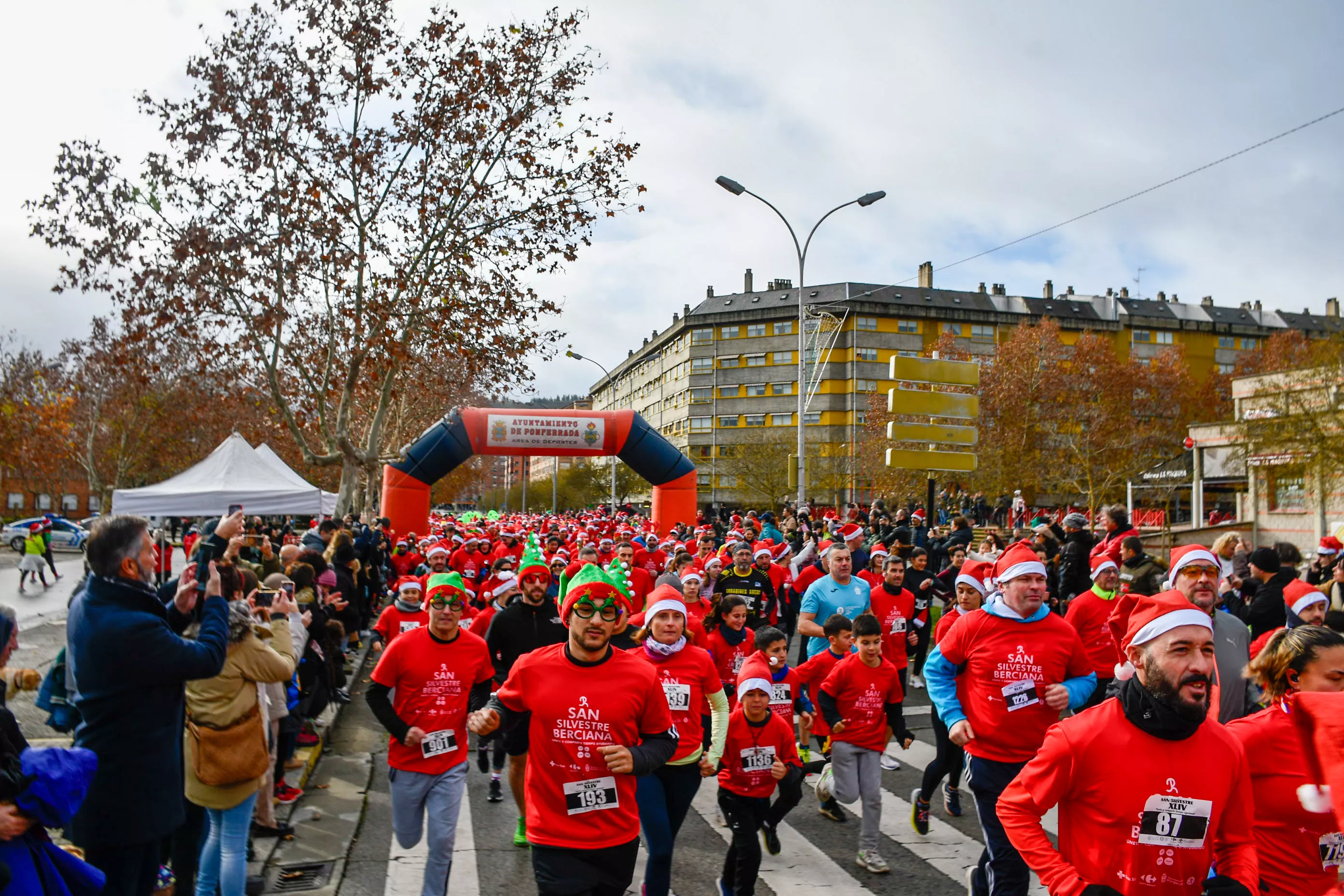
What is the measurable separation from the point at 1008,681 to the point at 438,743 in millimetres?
3126

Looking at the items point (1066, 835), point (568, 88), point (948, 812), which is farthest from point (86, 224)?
point (1066, 835)

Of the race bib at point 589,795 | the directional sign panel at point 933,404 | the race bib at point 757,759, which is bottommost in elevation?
the race bib at point 757,759

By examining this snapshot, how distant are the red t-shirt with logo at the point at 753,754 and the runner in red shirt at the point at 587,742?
144 cm

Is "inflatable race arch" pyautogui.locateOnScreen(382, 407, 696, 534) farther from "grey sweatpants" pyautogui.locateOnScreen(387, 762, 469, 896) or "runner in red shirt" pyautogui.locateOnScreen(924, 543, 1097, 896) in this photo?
"runner in red shirt" pyautogui.locateOnScreen(924, 543, 1097, 896)

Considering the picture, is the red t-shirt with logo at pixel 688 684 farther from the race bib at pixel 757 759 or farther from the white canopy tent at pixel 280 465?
the white canopy tent at pixel 280 465

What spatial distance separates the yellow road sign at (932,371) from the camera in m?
19.5

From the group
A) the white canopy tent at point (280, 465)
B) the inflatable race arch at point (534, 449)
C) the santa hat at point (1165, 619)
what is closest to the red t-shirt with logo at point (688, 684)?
the santa hat at point (1165, 619)

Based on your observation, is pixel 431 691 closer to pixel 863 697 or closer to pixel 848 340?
pixel 863 697

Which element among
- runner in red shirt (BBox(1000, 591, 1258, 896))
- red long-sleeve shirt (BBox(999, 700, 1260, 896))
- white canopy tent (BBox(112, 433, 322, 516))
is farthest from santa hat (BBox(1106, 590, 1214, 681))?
white canopy tent (BBox(112, 433, 322, 516))

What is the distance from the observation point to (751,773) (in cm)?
536

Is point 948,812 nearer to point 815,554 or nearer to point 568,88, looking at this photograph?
point 815,554

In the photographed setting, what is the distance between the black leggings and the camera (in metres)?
6.46

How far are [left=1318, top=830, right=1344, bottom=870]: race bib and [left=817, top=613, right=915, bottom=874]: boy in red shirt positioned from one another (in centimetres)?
307

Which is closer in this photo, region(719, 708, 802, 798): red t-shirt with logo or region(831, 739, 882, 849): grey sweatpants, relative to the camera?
region(719, 708, 802, 798): red t-shirt with logo
